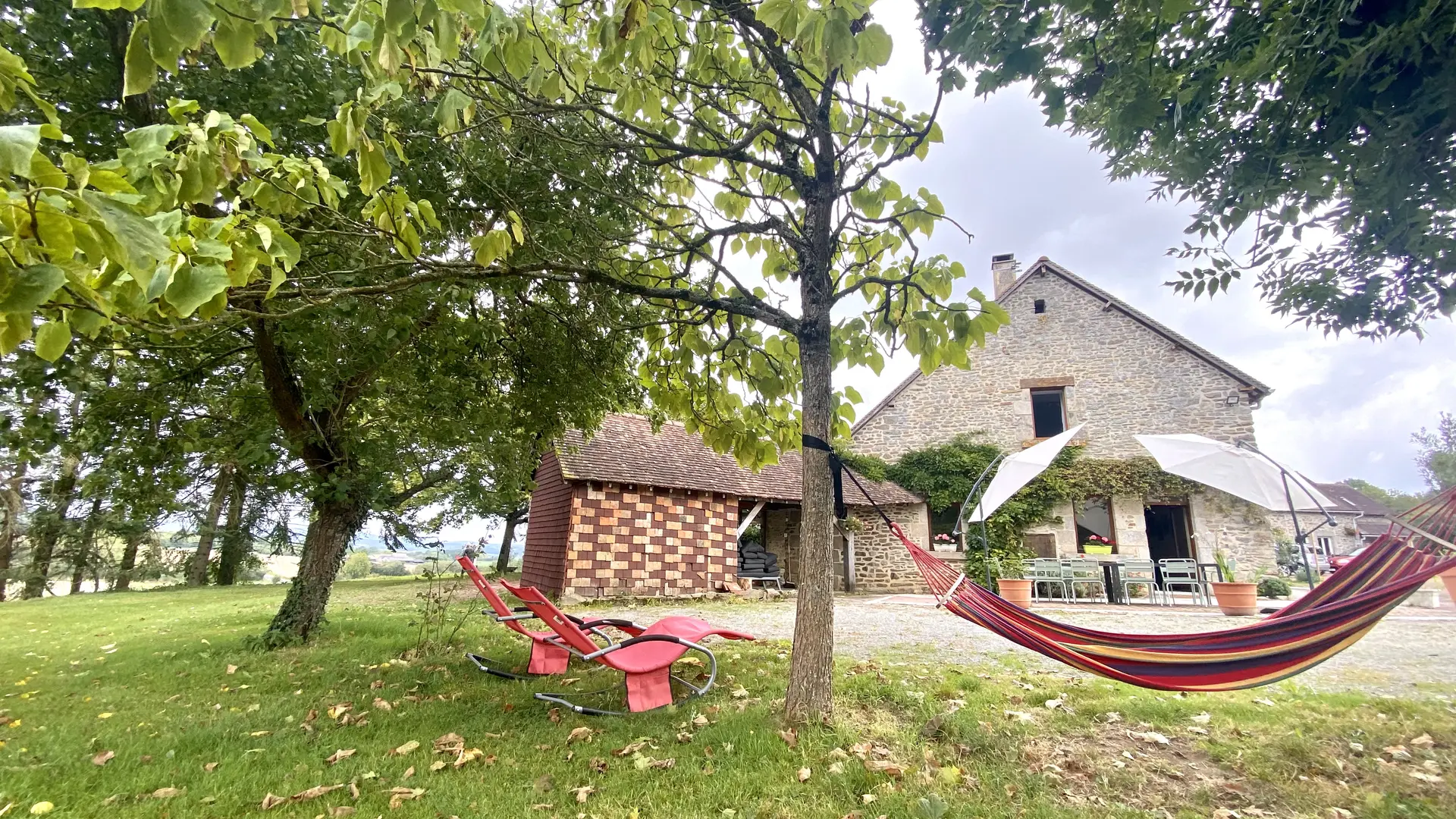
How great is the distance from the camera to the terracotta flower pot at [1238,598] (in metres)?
8.94

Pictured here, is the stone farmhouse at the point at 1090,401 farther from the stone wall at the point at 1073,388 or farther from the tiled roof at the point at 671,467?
the tiled roof at the point at 671,467

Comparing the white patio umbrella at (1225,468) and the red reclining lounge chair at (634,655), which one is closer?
the red reclining lounge chair at (634,655)

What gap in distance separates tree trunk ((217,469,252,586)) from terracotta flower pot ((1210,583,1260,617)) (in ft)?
51.3

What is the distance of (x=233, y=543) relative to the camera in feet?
53.2

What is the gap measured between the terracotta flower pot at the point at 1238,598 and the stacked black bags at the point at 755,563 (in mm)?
8589

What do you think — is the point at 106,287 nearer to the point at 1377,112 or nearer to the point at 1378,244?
the point at 1377,112

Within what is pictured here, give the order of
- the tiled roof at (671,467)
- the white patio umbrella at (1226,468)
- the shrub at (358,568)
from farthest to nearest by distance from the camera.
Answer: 1. the shrub at (358,568)
2. the tiled roof at (671,467)
3. the white patio umbrella at (1226,468)

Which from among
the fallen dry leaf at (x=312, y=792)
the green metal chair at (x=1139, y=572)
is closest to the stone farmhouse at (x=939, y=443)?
the green metal chair at (x=1139, y=572)

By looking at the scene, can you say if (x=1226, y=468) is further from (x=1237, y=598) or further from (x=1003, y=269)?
(x=1003, y=269)

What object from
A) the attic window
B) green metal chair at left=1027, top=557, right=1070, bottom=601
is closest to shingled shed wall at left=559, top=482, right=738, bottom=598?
green metal chair at left=1027, top=557, right=1070, bottom=601

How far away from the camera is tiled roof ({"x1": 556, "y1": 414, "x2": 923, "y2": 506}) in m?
12.4

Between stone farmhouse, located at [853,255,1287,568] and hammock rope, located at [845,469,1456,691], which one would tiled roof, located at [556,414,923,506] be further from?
hammock rope, located at [845,469,1456,691]

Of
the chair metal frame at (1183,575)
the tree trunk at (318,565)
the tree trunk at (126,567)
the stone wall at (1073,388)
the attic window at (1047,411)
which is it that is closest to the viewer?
the tree trunk at (318,565)

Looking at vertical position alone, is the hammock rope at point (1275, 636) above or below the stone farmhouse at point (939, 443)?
below
